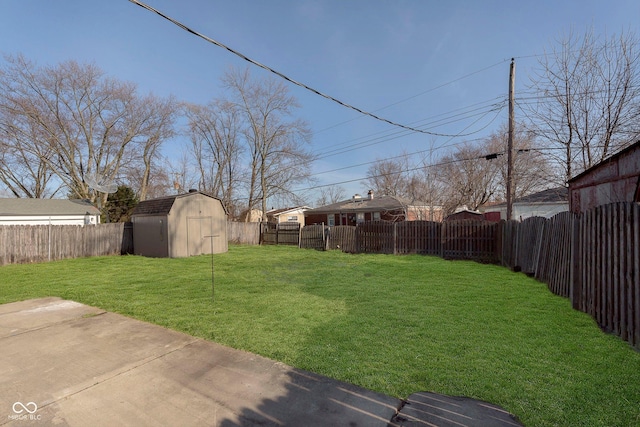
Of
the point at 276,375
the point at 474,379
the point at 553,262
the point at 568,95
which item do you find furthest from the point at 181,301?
the point at 568,95

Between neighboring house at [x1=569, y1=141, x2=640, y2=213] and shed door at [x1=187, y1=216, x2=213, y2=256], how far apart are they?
1459cm

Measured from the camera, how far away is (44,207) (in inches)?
848

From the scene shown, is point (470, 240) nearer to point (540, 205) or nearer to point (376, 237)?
point (376, 237)

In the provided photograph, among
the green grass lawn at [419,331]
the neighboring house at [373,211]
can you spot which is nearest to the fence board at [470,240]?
the green grass lawn at [419,331]

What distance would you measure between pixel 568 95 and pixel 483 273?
6.94m

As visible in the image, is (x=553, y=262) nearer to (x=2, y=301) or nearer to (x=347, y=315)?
(x=347, y=315)

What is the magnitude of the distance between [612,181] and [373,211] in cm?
2070

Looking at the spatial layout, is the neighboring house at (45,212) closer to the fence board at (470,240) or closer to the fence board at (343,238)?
the fence board at (343,238)

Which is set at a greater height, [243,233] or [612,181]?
[612,181]

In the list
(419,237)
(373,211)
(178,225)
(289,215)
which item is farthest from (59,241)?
(289,215)

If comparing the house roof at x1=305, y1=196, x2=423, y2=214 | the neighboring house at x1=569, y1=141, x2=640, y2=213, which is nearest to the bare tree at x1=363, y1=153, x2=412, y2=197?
the house roof at x1=305, y1=196, x2=423, y2=214

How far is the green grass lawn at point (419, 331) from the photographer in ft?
8.41

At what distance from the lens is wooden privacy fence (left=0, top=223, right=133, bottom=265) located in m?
12.6

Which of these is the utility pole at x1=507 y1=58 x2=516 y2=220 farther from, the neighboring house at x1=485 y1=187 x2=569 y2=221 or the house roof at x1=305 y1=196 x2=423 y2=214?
the house roof at x1=305 y1=196 x2=423 y2=214
